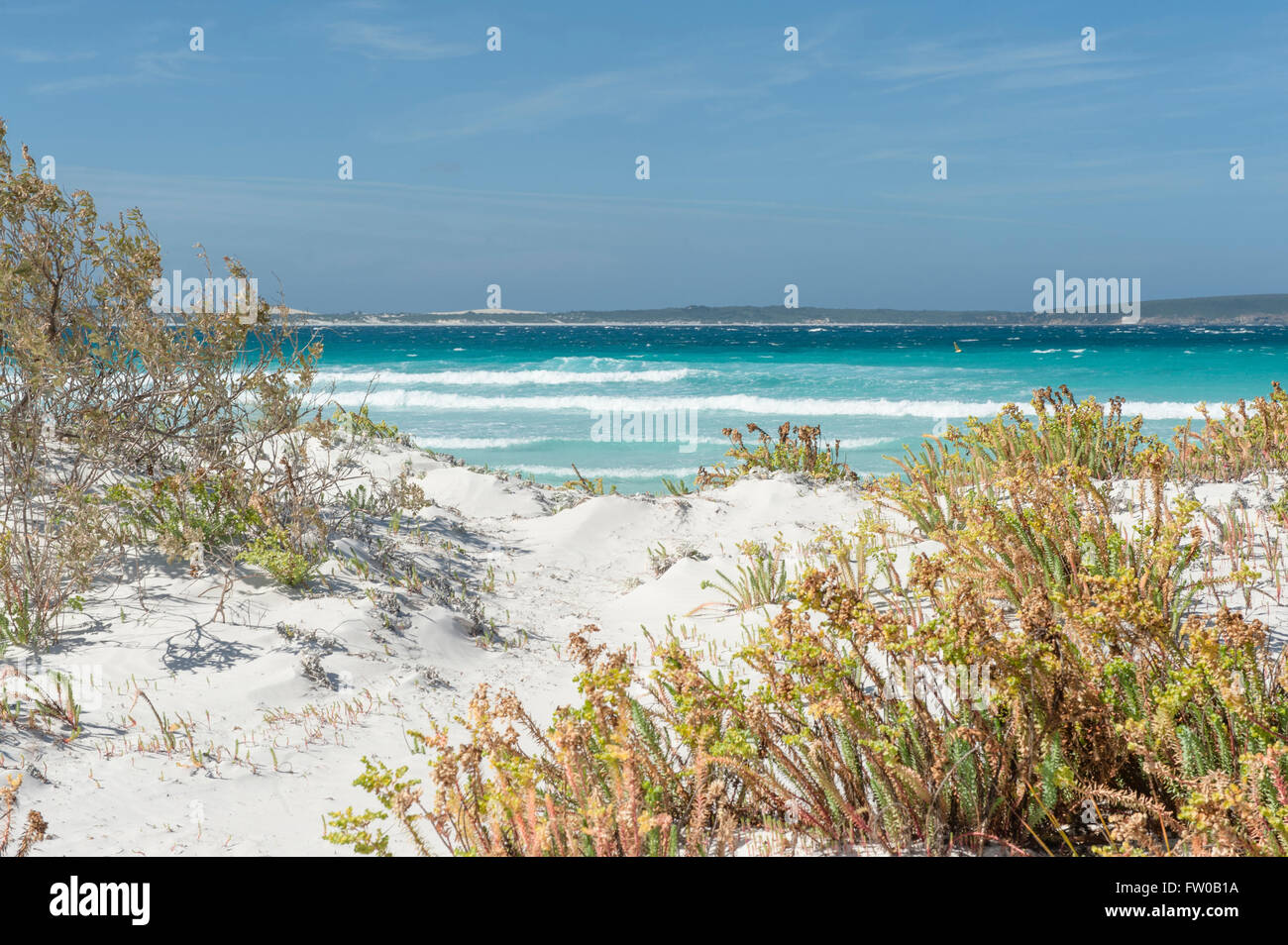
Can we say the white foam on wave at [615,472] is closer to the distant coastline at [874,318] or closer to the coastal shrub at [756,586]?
the coastal shrub at [756,586]

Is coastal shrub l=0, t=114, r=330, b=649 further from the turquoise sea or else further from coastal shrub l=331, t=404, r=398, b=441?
the turquoise sea

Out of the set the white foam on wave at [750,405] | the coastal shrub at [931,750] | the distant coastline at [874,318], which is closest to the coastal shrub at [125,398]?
the coastal shrub at [931,750]

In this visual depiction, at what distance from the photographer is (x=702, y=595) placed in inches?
226

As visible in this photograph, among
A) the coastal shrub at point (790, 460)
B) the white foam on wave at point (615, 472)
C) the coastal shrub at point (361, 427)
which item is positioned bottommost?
the white foam on wave at point (615, 472)

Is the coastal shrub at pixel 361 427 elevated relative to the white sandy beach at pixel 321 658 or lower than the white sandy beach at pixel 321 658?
elevated

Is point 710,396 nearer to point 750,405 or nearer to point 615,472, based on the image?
point 750,405

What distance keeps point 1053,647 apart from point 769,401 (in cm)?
2278

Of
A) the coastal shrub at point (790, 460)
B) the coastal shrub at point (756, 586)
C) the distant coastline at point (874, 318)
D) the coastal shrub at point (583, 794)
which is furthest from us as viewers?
the distant coastline at point (874, 318)

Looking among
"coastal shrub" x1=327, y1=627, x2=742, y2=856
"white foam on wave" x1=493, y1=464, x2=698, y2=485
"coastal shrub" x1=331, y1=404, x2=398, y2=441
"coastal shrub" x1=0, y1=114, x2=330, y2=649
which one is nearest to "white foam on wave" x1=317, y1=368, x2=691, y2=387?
"white foam on wave" x1=493, y1=464, x2=698, y2=485

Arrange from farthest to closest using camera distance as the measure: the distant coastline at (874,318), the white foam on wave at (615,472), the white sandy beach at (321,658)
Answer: the distant coastline at (874,318) → the white foam on wave at (615,472) → the white sandy beach at (321,658)
